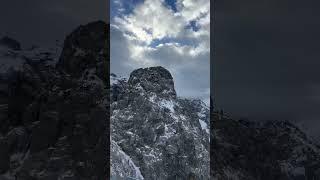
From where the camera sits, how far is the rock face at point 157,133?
1443 centimetres

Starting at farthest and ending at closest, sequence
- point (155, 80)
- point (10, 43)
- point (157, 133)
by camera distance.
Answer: point (155, 80)
point (157, 133)
point (10, 43)

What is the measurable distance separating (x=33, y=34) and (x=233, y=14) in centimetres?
207

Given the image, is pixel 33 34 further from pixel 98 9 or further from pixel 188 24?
pixel 188 24

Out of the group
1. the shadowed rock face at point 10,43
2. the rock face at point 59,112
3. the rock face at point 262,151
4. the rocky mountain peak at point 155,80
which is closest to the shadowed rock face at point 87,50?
the rock face at point 59,112

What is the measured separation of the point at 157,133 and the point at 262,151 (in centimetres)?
1301

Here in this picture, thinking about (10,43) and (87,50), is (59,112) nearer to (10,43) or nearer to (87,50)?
(87,50)

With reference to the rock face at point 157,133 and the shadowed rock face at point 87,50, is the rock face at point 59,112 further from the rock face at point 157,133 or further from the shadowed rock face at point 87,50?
the rock face at point 157,133

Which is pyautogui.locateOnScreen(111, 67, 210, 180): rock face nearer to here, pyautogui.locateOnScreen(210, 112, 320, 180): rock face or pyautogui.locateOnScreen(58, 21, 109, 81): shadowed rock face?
pyautogui.locateOnScreen(58, 21, 109, 81): shadowed rock face

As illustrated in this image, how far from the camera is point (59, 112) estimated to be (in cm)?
458

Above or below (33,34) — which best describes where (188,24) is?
above

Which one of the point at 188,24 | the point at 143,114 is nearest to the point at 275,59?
the point at 188,24

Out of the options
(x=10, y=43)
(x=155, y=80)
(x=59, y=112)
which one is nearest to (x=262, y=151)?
(x=59, y=112)

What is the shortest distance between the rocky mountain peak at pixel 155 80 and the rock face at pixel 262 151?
9.56 meters

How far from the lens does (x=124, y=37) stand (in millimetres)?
10219
